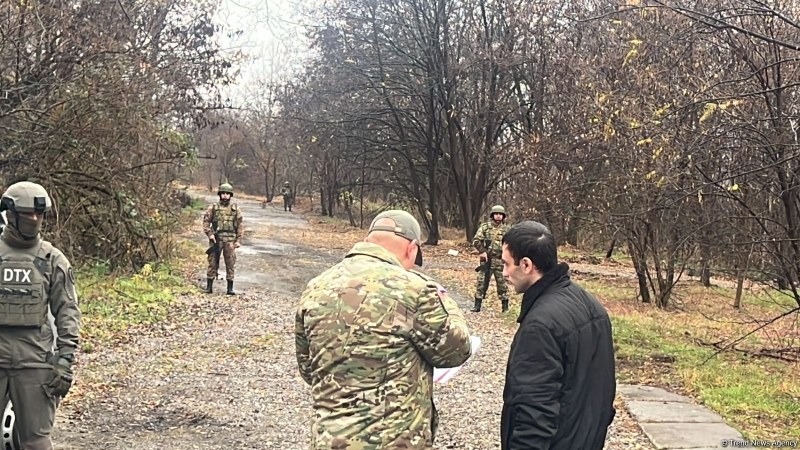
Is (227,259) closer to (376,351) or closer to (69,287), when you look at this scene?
(69,287)

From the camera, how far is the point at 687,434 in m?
6.33

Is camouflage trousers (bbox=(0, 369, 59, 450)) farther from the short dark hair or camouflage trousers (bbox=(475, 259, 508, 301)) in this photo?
camouflage trousers (bbox=(475, 259, 508, 301))

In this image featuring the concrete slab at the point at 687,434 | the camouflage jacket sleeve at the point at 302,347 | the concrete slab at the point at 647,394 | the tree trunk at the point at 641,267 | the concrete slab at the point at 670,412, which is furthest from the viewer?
the tree trunk at the point at 641,267

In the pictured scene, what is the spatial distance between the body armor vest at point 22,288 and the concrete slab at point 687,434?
458 cm

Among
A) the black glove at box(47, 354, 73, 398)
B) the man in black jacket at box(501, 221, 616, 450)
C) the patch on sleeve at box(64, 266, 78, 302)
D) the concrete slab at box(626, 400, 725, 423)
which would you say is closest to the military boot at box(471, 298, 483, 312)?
the concrete slab at box(626, 400, 725, 423)

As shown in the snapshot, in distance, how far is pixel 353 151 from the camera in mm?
28172

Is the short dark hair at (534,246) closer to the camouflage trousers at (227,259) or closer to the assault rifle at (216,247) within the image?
the camouflage trousers at (227,259)

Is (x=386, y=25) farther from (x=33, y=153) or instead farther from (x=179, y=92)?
(x=33, y=153)

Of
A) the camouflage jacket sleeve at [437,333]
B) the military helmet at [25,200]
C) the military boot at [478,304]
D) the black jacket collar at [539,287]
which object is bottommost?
the military boot at [478,304]

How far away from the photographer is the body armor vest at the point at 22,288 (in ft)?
13.8

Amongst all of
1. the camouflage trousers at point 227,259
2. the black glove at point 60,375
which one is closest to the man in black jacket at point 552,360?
the black glove at point 60,375

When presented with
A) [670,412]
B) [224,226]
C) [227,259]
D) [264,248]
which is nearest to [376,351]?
[670,412]

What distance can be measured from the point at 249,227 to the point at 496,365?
2344 centimetres

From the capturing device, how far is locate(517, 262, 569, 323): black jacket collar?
3.19 metres
